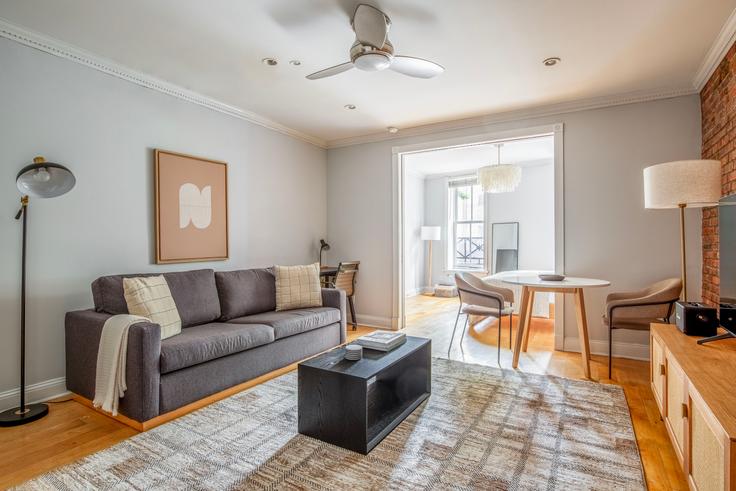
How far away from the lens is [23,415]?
2.42 m

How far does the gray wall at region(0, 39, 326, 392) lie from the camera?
8.44 ft

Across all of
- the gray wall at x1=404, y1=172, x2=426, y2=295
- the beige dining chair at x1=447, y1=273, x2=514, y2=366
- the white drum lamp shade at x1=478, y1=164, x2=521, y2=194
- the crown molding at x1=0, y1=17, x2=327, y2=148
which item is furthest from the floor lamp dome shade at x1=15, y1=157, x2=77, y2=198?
the gray wall at x1=404, y1=172, x2=426, y2=295

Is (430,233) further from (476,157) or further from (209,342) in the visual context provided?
(209,342)

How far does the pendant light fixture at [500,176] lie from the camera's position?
210 inches

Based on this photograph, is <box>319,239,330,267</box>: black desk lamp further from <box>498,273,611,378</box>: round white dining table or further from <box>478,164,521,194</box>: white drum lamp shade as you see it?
<box>498,273,611,378</box>: round white dining table

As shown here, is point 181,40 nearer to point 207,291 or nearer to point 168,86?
point 168,86

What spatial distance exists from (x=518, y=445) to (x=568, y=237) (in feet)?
8.37

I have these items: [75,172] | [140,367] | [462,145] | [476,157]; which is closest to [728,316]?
[462,145]

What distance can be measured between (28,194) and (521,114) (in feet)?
14.2

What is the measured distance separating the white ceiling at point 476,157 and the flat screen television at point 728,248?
370 cm

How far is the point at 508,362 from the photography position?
3.50 m

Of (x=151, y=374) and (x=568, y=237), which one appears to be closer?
(x=151, y=374)

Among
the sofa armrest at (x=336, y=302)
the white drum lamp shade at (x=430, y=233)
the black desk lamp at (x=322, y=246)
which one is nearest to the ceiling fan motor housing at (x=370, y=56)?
the sofa armrest at (x=336, y=302)

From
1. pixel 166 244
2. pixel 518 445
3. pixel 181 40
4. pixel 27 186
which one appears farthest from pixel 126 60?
pixel 518 445
